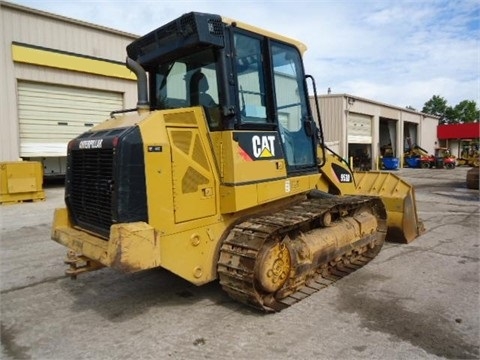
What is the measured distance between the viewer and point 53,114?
15.0 m

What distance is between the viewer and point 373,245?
6.25 meters

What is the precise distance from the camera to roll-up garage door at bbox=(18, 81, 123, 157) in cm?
1438

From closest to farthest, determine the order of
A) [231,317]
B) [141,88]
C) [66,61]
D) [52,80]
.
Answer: [231,317] < [141,88] < [52,80] < [66,61]

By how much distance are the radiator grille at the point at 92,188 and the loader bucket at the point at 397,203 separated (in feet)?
16.4

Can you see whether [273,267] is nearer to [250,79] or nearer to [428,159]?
[250,79]

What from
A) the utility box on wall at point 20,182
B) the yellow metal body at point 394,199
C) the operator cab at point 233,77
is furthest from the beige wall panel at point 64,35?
the yellow metal body at point 394,199

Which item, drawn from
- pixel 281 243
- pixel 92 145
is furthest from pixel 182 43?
pixel 281 243

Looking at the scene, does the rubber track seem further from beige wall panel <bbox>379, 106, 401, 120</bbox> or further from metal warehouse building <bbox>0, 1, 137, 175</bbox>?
beige wall panel <bbox>379, 106, 401, 120</bbox>

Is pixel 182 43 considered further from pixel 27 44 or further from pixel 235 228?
pixel 27 44

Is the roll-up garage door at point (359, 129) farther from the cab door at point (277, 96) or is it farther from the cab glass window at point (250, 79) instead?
the cab glass window at point (250, 79)

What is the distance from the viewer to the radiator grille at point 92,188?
385 centimetres

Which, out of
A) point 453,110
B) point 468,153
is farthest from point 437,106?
point 468,153

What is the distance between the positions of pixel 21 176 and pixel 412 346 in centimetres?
1188

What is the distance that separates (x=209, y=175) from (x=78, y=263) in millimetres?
1635
